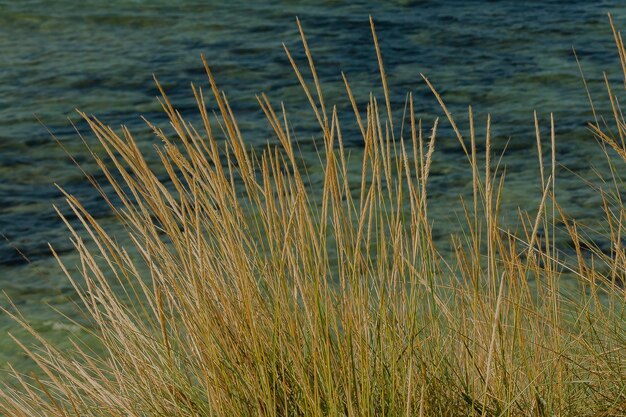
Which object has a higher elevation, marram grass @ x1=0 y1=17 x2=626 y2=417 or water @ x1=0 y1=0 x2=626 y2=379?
marram grass @ x1=0 y1=17 x2=626 y2=417

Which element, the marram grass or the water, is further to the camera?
the water

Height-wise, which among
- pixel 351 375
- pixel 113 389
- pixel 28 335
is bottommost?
pixel 28 335

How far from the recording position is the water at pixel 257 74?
19.1 ft

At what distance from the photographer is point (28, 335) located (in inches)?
175

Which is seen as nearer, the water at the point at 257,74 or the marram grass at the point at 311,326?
the marram grass at the point at 311,326

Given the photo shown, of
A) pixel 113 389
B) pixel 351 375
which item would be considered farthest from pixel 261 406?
pixel 113 389

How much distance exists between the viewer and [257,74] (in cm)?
821

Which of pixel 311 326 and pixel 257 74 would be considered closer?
pixel 311 326

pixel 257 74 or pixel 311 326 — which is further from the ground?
pixel 311 326

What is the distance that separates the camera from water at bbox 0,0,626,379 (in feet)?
19.1

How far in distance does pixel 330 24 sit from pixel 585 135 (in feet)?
11.5

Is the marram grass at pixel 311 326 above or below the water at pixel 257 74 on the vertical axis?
above

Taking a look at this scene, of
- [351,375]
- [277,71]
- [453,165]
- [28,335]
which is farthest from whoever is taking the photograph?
[277,71]

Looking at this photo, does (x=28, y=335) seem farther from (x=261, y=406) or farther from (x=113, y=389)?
(x=261, y=406)
